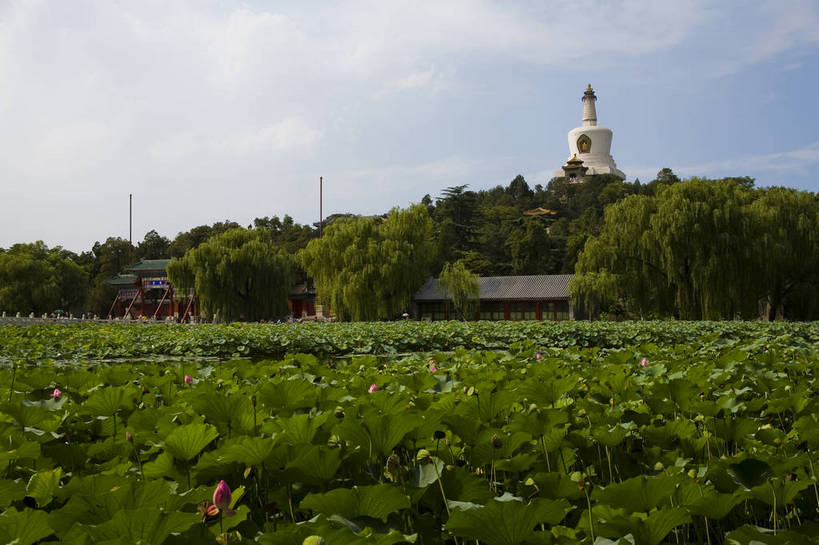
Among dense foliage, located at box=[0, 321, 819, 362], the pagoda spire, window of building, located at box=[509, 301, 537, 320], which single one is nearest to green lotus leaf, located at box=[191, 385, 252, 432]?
dense foliage, located at box=[0, 321, 819, 362]

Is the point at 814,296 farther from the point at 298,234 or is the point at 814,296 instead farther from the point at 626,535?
the point at 298,234

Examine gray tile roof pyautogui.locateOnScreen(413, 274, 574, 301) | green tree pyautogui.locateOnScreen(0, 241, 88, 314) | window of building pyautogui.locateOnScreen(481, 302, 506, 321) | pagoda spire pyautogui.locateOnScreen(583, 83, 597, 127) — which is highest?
pagoda spire pyautogui.locateOnScreen(583, 83, 597, 127)

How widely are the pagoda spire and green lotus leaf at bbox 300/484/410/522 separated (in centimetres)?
7471

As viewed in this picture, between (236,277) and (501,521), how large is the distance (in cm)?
2558

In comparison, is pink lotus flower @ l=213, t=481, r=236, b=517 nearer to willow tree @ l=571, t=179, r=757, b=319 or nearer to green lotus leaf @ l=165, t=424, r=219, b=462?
green lotus leaf @ l=165, t=424, r=219, b=462

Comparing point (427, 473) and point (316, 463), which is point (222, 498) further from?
point (427, 473)

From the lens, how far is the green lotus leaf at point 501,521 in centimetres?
81

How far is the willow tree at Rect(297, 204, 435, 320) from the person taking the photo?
2441cm

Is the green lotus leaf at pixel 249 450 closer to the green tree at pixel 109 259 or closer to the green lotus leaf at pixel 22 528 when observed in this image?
the green lotus leaf at pixel 22 528

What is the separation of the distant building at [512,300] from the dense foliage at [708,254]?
565 centimetres

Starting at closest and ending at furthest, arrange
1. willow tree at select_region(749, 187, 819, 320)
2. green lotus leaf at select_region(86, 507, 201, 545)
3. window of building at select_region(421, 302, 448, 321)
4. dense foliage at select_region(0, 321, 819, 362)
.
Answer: green lotus leaf at select_region(86, 507, 201, 545), dense foliage at select_region(0, 321, 819, 362), willow tree at select_region(749, 187, 819, 320), window of building at select_region(421, 302, 448, 321)

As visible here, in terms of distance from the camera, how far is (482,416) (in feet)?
5.01

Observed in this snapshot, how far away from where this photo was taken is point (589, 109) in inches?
2849

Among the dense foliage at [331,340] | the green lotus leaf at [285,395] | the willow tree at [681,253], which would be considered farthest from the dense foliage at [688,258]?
the green lotus leaf at [285,395]
